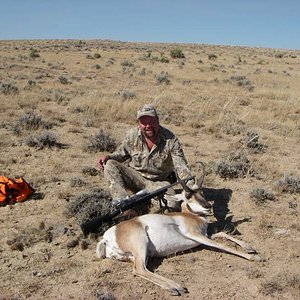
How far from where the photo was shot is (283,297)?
4.70 meters

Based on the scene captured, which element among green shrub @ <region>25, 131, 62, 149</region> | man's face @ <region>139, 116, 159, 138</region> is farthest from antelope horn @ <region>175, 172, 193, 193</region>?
green shrub @ <region>25, 131, 62, 149</region>

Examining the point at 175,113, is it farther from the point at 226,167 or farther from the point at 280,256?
the point at 280,256

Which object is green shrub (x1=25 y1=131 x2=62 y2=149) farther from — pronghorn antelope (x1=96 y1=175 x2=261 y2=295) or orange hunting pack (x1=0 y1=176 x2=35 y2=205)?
pronghorn antelope (x1=96 y1=175 x2=261 y2=295)

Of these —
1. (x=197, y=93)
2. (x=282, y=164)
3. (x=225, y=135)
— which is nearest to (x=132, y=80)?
(x=197, y=93)

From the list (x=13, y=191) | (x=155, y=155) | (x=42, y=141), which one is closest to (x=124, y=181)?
(x=155, y=155)

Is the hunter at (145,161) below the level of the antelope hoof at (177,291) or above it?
above

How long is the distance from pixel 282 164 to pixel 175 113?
5249 millimetres

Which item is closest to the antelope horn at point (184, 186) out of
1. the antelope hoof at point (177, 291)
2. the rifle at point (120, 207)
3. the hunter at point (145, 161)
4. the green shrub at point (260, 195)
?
the rifle at point (120, 207)

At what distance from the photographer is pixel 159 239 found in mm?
5191

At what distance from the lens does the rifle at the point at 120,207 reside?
5.77 m

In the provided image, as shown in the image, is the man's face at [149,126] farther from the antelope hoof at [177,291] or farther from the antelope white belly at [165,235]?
the antelope hoof at [177,291]

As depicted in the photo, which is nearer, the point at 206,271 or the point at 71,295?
the point at 71,295

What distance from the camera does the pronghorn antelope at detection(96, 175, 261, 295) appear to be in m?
4.87

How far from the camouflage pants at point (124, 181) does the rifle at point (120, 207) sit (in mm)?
288
